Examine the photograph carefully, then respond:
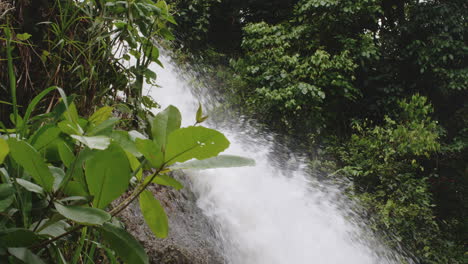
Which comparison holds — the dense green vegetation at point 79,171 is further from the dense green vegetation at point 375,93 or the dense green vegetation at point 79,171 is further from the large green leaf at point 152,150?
the dense green vegetation at point 375,93

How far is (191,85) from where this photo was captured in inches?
217

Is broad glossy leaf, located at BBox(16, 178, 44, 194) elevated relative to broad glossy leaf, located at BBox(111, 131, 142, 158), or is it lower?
lower

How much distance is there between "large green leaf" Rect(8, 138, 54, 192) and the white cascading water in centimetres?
202

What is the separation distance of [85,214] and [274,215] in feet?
9.94

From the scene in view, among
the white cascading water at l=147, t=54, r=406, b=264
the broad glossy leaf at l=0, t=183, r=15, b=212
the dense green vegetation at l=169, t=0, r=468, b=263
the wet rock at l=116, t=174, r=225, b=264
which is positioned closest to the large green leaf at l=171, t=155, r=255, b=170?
the broad glossy leaf at l=0, t=183, r=15, b=212

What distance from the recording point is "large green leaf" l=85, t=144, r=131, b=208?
436 mm

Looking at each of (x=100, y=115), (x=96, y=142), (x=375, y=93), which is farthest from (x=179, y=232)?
(x=375, y=93)

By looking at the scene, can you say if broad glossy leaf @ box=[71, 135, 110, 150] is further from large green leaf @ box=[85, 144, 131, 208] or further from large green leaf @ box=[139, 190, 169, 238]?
large green leaf @ box=[139, 190, 169, 238]

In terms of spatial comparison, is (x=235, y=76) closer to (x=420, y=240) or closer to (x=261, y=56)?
(x=261, y=56)

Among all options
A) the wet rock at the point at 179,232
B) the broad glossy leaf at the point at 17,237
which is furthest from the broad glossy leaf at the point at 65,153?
Result: the wet rock at the point at 179,232

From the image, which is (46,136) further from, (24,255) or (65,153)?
(24,255)

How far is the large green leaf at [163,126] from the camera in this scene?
1.46 feet

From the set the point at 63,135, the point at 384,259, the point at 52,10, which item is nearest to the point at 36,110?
the point at 52,10

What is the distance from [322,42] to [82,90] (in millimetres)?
5796
